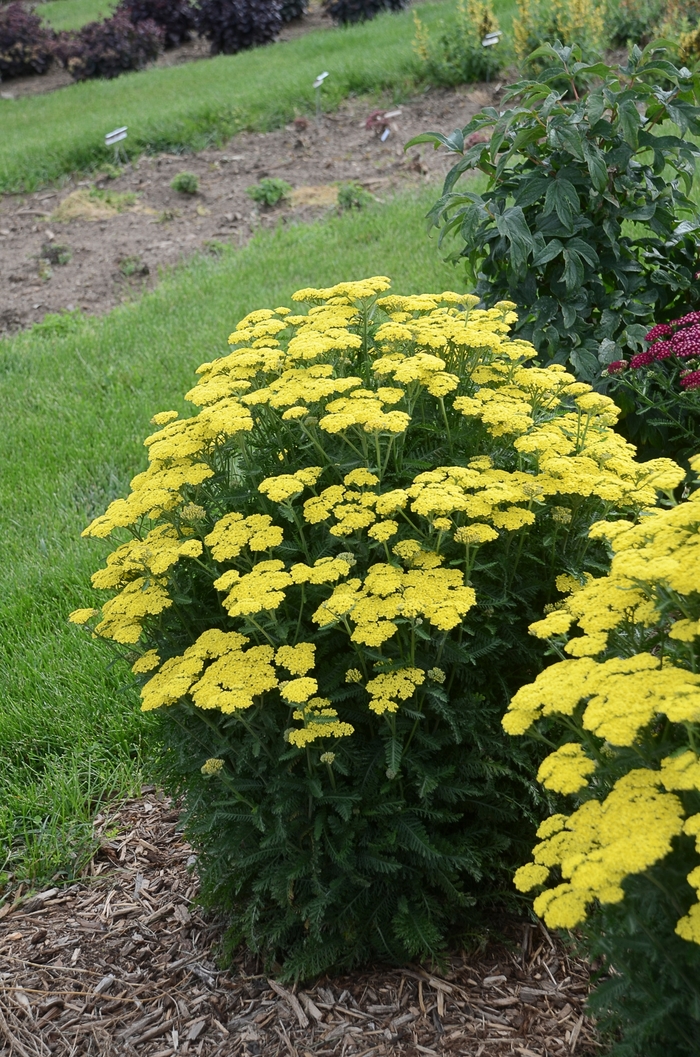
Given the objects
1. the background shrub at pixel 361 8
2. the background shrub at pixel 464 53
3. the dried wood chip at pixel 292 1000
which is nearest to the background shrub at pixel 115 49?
the background shrub at pixel 361 8

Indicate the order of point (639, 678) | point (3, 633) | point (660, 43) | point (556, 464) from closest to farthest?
point (639, 678) → point (556, 464) → point (660, 43) → point (3, 633)

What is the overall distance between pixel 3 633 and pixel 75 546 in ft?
1.89

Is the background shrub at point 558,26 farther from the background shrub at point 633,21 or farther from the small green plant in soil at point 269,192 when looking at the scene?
the small green plant in soil at point 269,192

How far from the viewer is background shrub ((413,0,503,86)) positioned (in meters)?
9.93

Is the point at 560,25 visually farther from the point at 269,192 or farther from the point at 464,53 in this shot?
the point at 269,192

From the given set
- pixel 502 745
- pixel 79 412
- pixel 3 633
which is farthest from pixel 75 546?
pixel 502 745

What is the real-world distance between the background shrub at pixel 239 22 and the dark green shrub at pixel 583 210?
12.8 m

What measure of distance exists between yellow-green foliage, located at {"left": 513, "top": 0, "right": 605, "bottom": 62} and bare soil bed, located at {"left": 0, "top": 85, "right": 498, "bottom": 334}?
0.61 m

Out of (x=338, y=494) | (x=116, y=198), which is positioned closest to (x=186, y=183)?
(x=116, y=198)

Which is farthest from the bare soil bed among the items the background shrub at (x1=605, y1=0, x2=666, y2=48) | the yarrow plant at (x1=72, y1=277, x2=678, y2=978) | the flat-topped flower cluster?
the yarrow plant at (x1=72, y1=277, x2=678, y2=978)

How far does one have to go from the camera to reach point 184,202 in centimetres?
873

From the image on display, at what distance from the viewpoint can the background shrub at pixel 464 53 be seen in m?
9.93

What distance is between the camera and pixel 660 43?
3.18 meters

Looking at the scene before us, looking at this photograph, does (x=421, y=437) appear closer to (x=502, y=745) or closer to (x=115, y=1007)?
(x=502, y=745)
